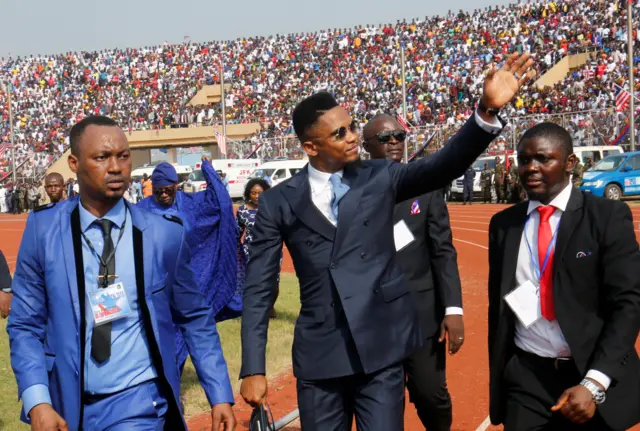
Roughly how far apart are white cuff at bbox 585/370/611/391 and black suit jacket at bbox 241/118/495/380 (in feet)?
2.31

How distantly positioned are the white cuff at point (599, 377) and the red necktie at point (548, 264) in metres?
0.27

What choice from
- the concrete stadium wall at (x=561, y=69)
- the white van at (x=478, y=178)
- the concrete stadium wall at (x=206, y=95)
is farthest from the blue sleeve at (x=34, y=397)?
the concrete stadium wall at (x=206, y=95)

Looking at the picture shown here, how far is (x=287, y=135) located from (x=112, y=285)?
37.9 meters

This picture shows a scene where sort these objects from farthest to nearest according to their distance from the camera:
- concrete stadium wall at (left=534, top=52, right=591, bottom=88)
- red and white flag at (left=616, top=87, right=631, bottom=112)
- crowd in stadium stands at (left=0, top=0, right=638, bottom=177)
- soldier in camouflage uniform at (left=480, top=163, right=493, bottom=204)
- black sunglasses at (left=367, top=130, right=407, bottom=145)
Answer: concrete stadium wall at (left=534, top=52, right=591, bottom=88) < crowd in stadium stands at (left=0, top=0, right=638, bottom=177) < soldier in camouflage uniform at (left=480, top=163, right=493, bottom=204) < red and white flag at (left=616, top=87, right=631, bottom=112) < black sunglasses at (left=367, top=130, right=407, bottom=145)

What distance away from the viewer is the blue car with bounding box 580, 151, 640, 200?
24750 mm

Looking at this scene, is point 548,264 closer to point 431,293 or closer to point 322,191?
point 322,191

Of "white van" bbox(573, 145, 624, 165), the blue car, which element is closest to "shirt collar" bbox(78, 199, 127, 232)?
the blue car

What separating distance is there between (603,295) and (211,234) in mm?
4299

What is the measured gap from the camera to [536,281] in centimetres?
350

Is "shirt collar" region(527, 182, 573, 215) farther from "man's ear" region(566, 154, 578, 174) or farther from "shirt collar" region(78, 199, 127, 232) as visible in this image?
"shirt collar" region(78, 199, 127, 232)

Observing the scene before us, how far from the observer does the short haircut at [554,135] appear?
3.58 meters

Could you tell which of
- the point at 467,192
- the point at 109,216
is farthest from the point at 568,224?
the point at 467,192

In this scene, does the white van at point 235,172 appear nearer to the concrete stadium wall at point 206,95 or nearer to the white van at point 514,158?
A: the white van at point 514,158

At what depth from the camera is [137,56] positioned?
61.4m
